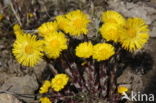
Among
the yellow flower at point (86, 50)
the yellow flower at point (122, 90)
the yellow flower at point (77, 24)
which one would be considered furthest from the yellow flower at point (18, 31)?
the yellow flower at point (122, 90)

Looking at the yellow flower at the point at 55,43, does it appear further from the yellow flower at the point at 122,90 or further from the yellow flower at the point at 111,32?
the yellow flower at the point at 122,90

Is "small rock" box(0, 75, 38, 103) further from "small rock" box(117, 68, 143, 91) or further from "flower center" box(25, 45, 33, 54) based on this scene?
"small rock" box(117, 68, 143, 91)

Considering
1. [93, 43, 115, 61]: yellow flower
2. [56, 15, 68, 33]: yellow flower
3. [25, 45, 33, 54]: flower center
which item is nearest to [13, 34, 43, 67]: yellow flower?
[25, 45, 33, 54]: flower center

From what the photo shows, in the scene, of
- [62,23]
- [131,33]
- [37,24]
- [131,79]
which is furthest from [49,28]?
[37,24]

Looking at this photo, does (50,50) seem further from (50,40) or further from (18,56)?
(18,56)

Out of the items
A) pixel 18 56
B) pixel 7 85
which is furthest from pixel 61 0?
pixel 18 56

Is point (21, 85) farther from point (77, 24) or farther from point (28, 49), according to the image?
point (77, 24)
